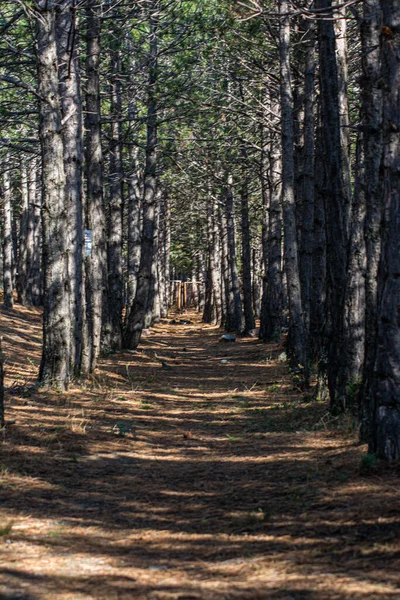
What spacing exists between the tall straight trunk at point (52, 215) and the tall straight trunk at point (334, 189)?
3.95m

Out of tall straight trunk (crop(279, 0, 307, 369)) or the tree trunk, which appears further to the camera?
the tree trunk

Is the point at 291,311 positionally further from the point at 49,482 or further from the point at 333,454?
the point at 49,482

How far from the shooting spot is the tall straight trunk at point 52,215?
411 inches

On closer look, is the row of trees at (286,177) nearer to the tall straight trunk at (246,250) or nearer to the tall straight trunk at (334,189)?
the tall straight trunk at (334,189)

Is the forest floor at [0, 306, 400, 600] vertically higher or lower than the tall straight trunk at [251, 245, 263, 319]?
lower

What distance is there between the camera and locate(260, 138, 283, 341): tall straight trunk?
66.0 ft

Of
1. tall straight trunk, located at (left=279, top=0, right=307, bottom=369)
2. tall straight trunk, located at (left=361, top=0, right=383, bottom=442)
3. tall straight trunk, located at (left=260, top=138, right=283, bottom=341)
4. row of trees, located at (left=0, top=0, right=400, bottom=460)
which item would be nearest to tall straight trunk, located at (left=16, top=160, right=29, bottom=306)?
row of trees, located at (left=0, top=0, right=400, bottom=460)

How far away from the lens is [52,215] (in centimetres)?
1062

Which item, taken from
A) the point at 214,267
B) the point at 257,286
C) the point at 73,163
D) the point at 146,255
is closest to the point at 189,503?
the point at 73,163

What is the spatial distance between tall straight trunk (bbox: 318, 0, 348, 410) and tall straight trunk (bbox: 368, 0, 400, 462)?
8.63 ft

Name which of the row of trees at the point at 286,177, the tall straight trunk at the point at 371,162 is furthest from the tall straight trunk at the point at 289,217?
the tall straight trunk at the point at 371,162

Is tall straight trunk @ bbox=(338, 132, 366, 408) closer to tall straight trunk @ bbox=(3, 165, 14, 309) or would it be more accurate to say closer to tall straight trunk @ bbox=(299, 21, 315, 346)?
tall straight trunk @ bbox=(299, 21, 315, 346)

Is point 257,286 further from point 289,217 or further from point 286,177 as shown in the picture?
point 289,217

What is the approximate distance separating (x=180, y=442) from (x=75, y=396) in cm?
303
